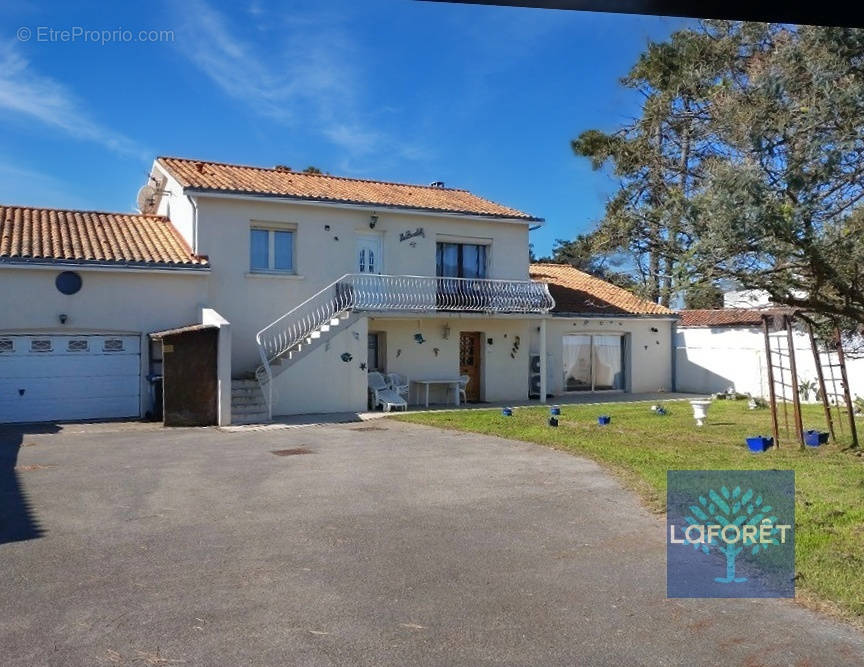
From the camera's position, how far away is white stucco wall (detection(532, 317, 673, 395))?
2336cm

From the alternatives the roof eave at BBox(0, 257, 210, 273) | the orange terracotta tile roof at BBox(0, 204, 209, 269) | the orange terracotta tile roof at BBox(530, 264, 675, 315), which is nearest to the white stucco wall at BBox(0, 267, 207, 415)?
the roof eave at BBox(0, 257, 210, 273)

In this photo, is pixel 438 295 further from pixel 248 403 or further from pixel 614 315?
pixel 614 315

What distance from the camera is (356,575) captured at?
555 cm

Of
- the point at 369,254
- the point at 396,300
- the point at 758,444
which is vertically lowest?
the point at 758,444

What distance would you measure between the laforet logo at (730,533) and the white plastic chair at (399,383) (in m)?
11.0

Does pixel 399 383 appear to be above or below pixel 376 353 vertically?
below

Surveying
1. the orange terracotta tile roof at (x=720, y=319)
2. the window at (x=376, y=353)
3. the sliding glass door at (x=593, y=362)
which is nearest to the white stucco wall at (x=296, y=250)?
the window at (x=376, y=353)

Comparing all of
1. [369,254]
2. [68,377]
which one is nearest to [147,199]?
[369,254]

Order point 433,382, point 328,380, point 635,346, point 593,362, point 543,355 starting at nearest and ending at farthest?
point 328,380 < point 433,382 < point 543,355 < point 593,362 < point 635,346

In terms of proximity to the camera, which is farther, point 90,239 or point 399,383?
point 399,383

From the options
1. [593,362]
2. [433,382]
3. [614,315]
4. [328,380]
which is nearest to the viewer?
[328,380]

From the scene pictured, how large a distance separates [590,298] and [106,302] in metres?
14.9

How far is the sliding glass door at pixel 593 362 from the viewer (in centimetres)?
2383

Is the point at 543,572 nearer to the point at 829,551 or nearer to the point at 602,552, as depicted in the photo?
the point at 602,552
